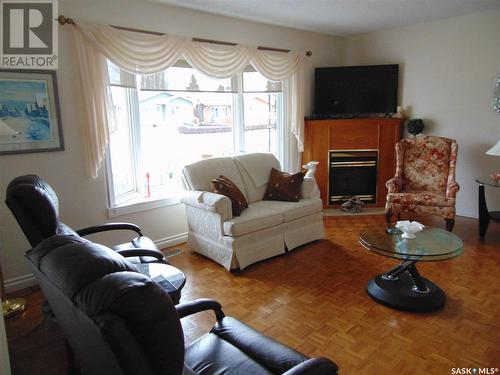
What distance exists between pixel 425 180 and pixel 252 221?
2.43 metres

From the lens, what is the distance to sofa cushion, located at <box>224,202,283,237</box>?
3127 millimetres

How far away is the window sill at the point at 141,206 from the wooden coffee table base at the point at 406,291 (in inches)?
83.3

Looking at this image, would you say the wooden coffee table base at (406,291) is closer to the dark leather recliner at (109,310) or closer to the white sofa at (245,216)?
the white sofa at (245,216)

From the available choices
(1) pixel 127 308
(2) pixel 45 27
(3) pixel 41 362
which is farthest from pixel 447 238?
(2) pixel 45 27

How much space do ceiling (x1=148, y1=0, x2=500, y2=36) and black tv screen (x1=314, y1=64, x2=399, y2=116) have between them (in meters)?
0.58

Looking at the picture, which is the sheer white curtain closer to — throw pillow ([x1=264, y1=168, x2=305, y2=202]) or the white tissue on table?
throw pillow ([x1=264, y1=168, x2=305, y2=202])

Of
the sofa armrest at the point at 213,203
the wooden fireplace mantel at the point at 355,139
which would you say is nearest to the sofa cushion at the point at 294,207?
the sofa armrest at the point at 213,203

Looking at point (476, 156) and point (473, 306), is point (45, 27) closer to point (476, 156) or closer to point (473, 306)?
point (473, 306)

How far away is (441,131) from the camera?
185 inches

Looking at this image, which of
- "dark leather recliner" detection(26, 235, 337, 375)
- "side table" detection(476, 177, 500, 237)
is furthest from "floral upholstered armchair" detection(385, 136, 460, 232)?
"dark leather recliner" detection(26, 235, 337, 375)

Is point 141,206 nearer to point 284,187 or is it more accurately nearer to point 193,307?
point 284,187

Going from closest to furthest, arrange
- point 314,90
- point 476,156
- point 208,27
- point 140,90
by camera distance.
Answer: point 140,90
point 208,27
point 476,156
point 314,90

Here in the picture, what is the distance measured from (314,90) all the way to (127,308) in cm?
482

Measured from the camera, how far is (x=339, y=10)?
13.0 feet
